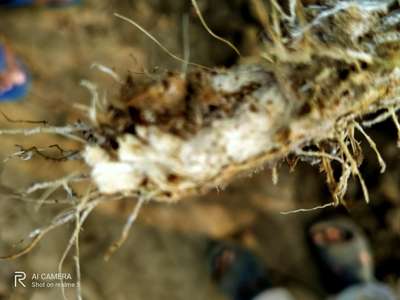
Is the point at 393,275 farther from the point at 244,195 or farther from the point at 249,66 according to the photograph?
the point at 249,66

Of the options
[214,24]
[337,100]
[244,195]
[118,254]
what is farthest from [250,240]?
[337,100]

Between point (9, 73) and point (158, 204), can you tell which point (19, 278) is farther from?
point (9, 73)

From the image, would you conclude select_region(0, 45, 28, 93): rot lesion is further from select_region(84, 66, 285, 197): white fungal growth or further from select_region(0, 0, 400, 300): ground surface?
select_region(84, 66, 285, 197): white fungal growth

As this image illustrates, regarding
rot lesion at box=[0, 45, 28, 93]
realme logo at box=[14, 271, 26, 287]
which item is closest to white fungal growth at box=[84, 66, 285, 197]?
realme logo at box=[14, 271, 26, 287]

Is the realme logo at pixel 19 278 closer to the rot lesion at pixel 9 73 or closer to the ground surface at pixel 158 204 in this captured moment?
the ground surface at pixel 158 204

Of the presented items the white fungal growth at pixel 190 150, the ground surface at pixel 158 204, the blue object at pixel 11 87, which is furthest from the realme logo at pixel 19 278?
the white fungal growth at pixel 190 150
